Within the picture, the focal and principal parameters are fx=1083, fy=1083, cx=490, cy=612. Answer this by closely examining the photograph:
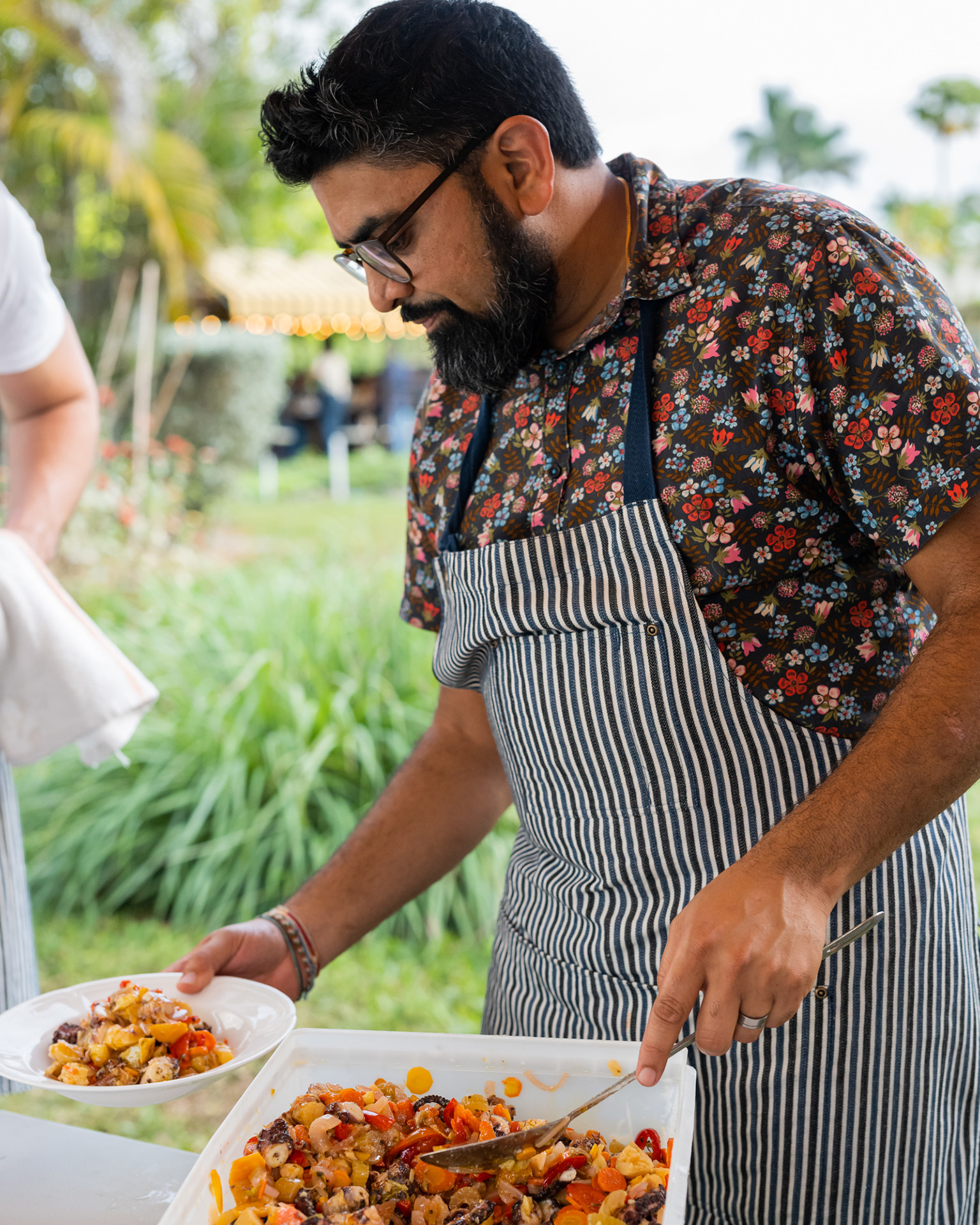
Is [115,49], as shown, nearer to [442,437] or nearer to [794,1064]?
[442,437]

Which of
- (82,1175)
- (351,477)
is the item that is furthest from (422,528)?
(351,477)

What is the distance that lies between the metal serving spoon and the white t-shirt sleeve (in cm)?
152

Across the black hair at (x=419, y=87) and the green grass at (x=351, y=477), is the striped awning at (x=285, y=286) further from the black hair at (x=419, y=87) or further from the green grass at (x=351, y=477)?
the black hair at (x=419, y=87)

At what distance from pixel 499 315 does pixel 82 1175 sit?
112 cm

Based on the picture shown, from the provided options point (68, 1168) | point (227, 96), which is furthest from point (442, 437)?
point (227, 96)

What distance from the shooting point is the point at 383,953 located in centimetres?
385

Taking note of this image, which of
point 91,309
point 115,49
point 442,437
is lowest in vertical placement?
point 442,437

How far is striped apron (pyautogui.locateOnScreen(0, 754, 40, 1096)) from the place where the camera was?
1654 mm

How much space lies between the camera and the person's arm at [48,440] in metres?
1.91

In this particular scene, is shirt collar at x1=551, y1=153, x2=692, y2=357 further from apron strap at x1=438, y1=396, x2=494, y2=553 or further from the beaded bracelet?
the beaded bracelet

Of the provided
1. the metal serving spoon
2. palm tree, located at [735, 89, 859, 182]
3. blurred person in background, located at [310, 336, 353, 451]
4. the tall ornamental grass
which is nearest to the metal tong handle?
the metal serving spoon

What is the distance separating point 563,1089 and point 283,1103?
283 mm

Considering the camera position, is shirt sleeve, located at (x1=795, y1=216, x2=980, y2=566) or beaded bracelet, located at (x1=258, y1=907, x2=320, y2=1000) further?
beaded bracelet, located at (x1=258, y1=907, x2=320, y2=1000)

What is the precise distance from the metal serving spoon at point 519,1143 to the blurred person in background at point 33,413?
97cm
